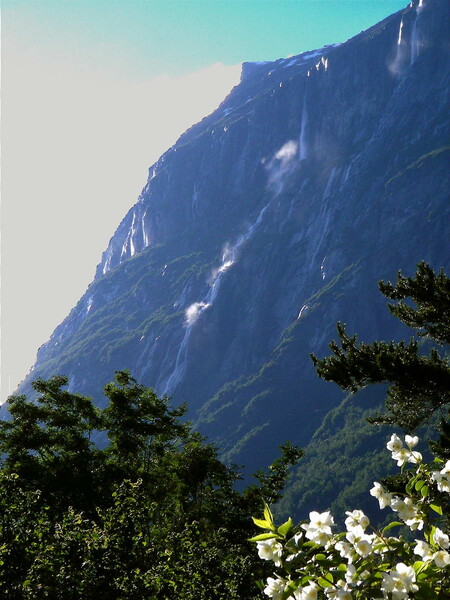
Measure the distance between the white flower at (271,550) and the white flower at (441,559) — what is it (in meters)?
1.25

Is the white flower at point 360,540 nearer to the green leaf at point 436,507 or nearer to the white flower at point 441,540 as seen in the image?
the white flower at point 441,540

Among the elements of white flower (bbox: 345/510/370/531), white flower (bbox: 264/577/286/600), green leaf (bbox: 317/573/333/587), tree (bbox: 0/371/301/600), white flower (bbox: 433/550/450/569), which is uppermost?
tree (bbox: 0/371/301/600)

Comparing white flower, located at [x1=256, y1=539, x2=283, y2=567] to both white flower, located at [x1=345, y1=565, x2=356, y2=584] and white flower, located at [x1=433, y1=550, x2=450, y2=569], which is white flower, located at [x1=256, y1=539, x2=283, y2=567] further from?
white flower, located at [x1=433, y1=550, x2=450, y2=569]

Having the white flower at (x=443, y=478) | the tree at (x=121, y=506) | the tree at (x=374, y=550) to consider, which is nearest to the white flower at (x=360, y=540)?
the tree at (x=374, y=550)

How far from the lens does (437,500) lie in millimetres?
4738

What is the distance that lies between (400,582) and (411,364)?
53.8 feet

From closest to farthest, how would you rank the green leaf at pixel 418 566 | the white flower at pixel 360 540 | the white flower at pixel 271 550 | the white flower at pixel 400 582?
1. the white flower at pixel 400 582
2. the green leaf at pixel 418 566
3. the white flower at pixel 360 540
4. the white flower at pixel 271 550

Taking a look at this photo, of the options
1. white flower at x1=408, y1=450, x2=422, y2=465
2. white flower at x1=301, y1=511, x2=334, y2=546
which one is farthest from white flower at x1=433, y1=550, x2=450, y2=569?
white flower at x1=408, y1=450, x2=422, y2=465

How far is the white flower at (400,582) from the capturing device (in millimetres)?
3725

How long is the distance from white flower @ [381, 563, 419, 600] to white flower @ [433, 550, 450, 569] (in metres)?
0.36

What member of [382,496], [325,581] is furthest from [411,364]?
[325,581]

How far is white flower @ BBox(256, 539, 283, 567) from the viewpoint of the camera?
14.0 feet

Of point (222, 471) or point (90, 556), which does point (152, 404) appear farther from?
point (90, 556)

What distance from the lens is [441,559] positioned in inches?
161
